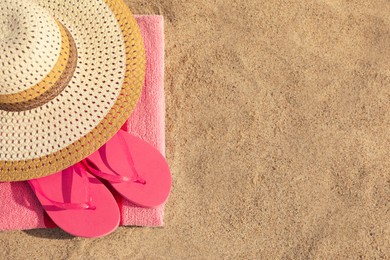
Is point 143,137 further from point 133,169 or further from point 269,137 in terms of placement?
point 269,137

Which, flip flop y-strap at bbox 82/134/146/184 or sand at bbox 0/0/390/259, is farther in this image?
sand at bbox 0/0/390/259

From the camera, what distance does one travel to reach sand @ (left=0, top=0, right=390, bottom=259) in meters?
1.32

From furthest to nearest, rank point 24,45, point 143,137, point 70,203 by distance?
point 143,137 < point 70,203 < point 24,45

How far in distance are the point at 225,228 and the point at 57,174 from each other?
50 centimetres

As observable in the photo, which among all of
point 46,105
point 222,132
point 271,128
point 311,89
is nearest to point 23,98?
point 46,105

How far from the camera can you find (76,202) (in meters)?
1.18

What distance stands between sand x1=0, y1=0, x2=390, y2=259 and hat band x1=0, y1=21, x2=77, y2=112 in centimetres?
44

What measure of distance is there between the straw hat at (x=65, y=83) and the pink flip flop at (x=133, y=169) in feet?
0.42

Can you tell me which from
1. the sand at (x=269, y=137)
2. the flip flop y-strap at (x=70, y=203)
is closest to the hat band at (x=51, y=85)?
the flip flop y-strap at (x=70, y=203)

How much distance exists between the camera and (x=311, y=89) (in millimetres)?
1392

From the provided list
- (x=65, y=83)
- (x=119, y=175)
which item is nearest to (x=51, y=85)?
(x=65, y=83)

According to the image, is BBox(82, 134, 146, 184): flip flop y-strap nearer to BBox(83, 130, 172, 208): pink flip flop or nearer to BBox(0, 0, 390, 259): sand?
BBox(83, 130, 172, 208): pink flip flop

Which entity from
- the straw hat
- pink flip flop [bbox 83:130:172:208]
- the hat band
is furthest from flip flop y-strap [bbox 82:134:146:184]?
the hat band

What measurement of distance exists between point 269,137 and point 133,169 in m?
0.43
